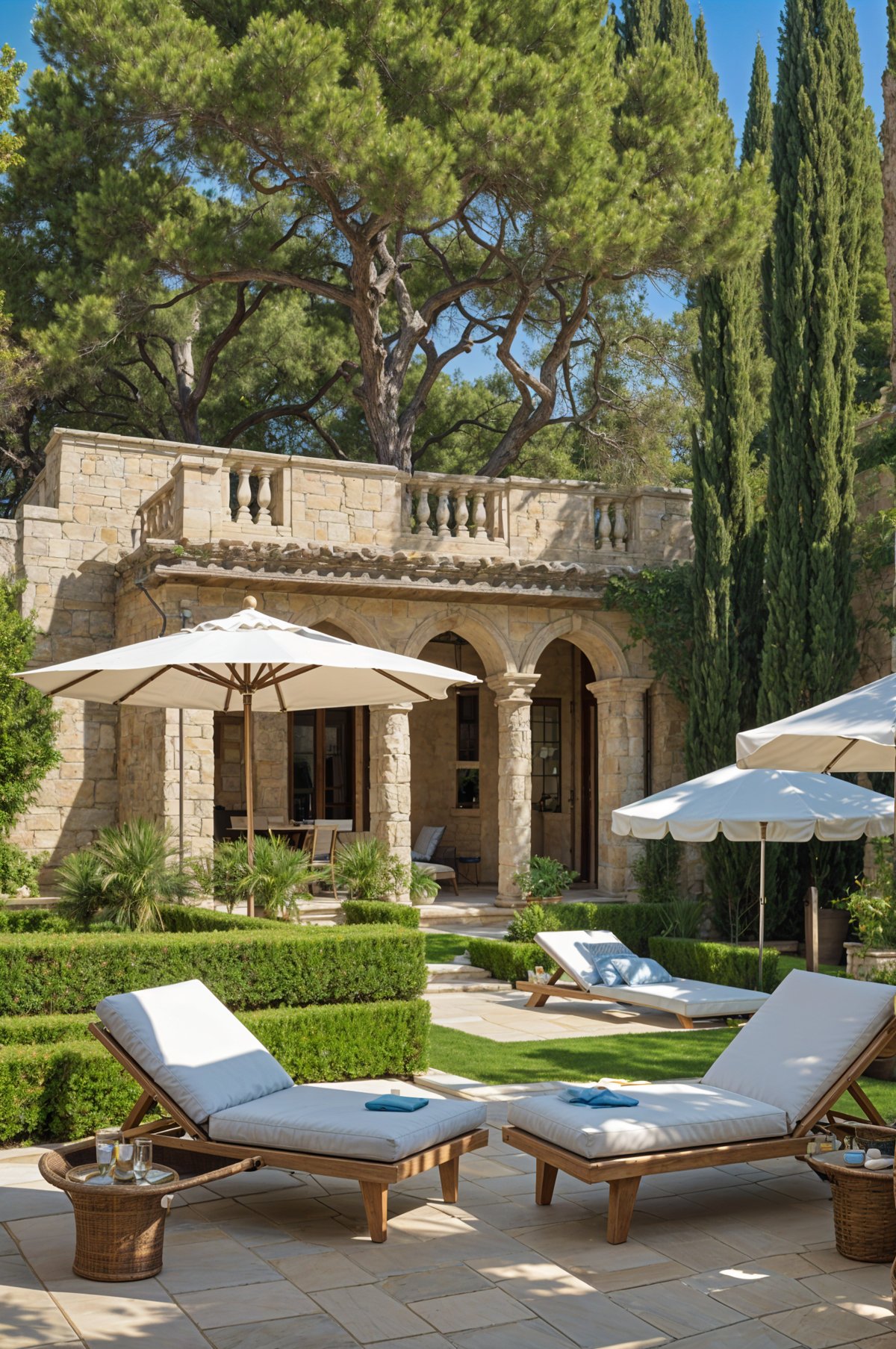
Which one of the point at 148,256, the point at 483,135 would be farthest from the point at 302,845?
the point at 483,135

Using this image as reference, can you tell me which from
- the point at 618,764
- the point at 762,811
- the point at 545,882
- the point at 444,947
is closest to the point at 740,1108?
the point at 762,811

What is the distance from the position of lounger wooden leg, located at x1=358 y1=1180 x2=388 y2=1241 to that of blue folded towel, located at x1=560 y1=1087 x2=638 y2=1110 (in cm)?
97

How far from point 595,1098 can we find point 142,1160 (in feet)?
6.38

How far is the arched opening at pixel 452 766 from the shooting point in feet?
67.7

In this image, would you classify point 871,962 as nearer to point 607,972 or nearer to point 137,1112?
point 607,972

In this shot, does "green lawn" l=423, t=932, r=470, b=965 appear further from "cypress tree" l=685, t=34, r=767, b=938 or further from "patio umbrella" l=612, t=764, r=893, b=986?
"cypress tree" l=685, t=34, r=767, b=938

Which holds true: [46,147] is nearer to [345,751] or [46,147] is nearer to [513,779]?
[345,751]

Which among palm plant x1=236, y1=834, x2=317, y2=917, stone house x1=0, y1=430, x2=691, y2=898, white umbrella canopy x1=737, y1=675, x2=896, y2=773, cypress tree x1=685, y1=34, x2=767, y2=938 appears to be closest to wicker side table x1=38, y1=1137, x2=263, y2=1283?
white umbrella canopy x1=737, y1=675, x2=896, y2=773

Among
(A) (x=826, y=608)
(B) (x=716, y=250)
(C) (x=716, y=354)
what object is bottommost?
(A) (x=826, y=608)

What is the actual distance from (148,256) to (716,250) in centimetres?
751

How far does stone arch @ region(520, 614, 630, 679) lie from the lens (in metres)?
16.8

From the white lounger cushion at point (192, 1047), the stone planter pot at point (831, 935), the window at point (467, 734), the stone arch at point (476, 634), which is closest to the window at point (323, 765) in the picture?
the window at point (467, 734)

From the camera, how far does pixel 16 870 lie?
14.5 meters

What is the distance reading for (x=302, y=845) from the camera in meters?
16.7
